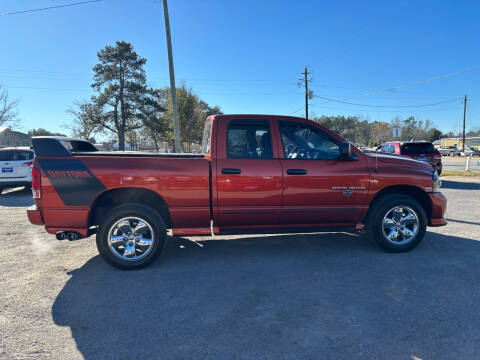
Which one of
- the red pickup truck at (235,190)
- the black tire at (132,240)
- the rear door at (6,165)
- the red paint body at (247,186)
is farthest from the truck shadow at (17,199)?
the black tire at (132,240)

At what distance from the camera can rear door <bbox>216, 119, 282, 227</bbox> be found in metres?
3.94

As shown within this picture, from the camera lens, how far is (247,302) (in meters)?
3.01

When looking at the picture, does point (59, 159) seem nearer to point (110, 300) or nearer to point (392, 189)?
point (110, 300)

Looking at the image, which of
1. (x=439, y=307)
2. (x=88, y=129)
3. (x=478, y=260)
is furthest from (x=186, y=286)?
(x=88, y=129)

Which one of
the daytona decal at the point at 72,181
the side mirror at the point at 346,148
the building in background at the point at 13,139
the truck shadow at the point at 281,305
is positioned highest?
the building in background at the point at 13,139

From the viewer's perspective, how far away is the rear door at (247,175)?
12.9ft

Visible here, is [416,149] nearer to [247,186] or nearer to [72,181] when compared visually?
[247,186]

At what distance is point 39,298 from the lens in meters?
3.14

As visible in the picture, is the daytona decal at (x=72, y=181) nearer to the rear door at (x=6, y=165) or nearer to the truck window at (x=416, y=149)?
the rear door at (x=6, y=165)

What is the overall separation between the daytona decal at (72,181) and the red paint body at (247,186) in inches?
1.6

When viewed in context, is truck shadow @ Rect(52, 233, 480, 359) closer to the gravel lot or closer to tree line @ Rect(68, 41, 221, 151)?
the gravel lot

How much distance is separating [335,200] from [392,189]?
994mm

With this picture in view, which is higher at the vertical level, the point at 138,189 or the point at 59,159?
the point at 59,159

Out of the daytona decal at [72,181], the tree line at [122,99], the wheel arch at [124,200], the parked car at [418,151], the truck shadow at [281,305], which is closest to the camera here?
the truck shadow at [281,305]
